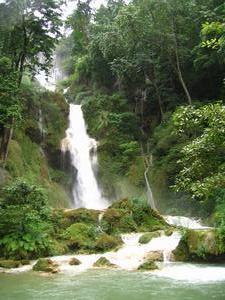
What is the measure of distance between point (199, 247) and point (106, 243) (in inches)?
161

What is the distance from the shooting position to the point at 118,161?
3016cm

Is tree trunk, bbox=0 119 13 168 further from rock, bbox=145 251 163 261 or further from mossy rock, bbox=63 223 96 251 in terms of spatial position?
rock, bbox=145 251 163 261

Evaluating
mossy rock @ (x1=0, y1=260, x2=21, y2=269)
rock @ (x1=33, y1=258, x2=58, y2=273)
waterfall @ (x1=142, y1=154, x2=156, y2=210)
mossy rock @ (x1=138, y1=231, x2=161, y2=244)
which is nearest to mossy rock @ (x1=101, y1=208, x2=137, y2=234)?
mossy rock @ (x1=138, y1=231, x2=161, y2=244)

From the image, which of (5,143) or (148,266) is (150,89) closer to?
(5,143)

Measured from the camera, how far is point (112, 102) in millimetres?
34031

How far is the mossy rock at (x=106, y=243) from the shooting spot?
16.6 meters

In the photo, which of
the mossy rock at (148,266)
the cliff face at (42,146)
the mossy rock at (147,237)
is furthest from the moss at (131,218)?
the cliff face at (42,146)

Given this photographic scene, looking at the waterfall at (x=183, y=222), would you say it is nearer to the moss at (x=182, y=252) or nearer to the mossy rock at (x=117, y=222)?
the mossy rock at (x=117, y=222)

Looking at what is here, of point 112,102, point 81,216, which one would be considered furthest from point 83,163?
point 81,216

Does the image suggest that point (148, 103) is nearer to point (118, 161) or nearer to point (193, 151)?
point (118, 161)

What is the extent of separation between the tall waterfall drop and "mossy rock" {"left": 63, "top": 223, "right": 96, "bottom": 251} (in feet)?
30.9

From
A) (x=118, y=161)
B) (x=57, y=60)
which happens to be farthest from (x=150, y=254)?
(x=57, y=60)

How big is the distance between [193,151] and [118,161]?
20799 mm

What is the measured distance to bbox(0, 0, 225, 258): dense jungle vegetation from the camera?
62.4 feet
